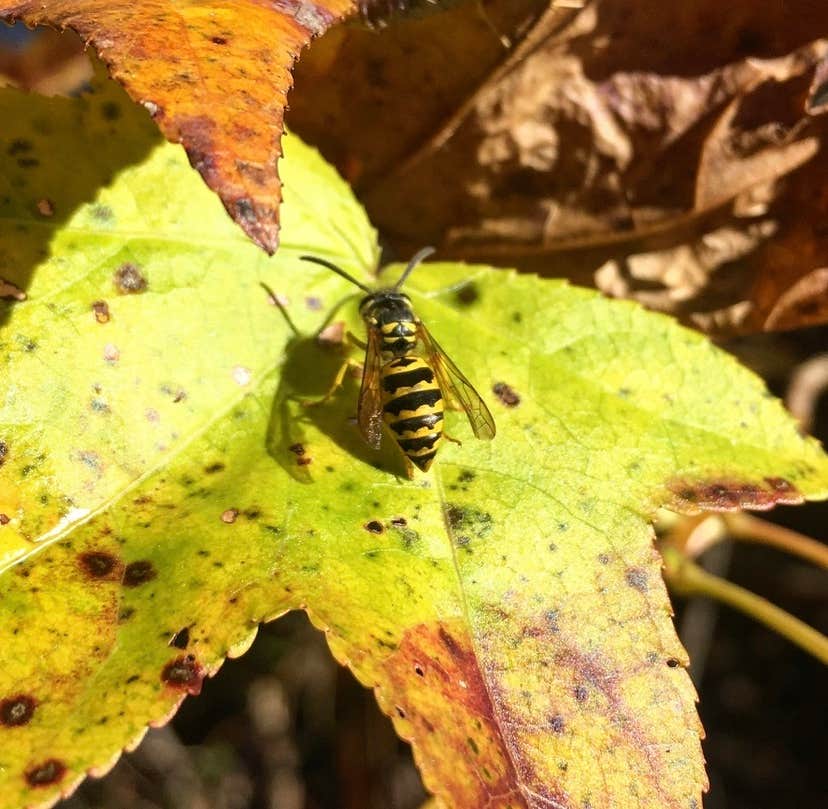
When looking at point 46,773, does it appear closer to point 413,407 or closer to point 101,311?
point 101,311

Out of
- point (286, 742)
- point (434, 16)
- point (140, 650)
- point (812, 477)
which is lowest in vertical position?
Answer: point (286, 742)

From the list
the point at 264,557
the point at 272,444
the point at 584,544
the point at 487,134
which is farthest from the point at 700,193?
the point at 264,557

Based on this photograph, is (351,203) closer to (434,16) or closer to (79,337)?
(434,16)

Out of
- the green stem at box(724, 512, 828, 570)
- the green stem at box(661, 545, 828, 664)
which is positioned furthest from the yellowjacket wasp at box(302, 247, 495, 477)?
the green stem at box(724, 512, 828, 570)

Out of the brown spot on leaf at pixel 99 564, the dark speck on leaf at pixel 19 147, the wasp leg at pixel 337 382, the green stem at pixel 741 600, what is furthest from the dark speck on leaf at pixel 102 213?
the green stem at pixel 741 600

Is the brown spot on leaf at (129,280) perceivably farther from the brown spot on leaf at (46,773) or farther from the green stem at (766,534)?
the green stem at (766,534)

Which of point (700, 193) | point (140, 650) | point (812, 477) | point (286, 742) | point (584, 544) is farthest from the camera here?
point (286, 742)

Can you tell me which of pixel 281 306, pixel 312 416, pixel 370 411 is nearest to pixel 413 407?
pixel 370 411

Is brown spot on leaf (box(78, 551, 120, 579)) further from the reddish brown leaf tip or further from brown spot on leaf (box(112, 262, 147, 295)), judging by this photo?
the reddish brown leaf tip
